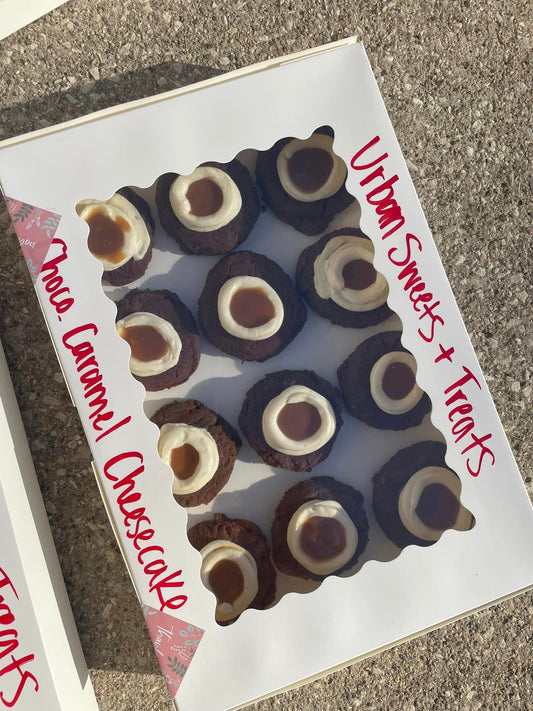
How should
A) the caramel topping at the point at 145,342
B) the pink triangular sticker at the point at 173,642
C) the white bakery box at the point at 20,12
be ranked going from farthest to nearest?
the white bakery box at the point at 20,12 → the caramel topping at the point at 145,342 → the pink triangular sticker at the point at 173,642

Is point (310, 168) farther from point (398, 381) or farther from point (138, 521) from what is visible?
point (138, 521)

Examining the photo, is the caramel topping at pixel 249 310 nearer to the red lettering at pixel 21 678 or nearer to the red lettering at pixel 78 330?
the red lettering at pixel 78 330

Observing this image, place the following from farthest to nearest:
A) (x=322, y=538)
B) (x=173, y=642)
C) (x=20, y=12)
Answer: (x=20, y=12)
(x=322, y=538)
(x=173, y=642)

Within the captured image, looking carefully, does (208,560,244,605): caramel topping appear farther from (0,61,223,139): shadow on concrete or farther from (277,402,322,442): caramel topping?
(0,61,223,139): shadow on concrete

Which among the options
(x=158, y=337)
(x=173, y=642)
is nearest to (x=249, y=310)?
(x=158, y=337)

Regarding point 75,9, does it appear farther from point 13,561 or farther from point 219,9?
point 13,561

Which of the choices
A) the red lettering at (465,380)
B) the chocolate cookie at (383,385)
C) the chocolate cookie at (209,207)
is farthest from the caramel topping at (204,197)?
the red lettering at (465,380)
